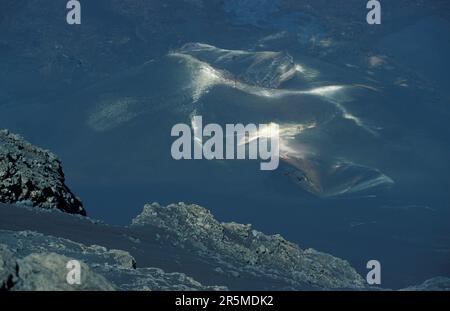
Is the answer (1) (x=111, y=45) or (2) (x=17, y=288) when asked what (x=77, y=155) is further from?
(2) (x=17, y=288)

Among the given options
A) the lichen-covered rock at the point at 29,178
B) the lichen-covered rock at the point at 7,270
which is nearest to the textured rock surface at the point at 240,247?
the lichen-covered rock at the point at 29,178

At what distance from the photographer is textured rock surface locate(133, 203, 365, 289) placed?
4223 millimetres

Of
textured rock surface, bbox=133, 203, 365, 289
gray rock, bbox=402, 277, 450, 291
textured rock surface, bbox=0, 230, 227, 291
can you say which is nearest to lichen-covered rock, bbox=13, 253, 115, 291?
textured rock surface, bbox=0, 230, 227, 291

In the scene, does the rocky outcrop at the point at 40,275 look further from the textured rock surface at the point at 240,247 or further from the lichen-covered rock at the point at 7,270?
the textured rock surface at the point at 240,247

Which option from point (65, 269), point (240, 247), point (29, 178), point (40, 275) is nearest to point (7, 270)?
point (40, 275)

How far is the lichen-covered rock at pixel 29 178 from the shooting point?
3.92m

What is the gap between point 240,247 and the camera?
4523mm

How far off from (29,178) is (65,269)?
2.02 m

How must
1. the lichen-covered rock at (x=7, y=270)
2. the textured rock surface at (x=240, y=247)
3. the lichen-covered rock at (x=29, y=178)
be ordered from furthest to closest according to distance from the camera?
the textured rock surface at (x=240, y=247)
the lichen-covered rock at (x=29, y=178)
the lichen-covered rock at (x=7, y=270)

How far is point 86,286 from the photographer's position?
2.14m

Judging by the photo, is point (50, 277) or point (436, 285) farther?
point (436, 285)

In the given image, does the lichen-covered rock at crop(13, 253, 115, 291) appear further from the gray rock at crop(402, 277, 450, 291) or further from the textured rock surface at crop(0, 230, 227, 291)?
the gray rock at crop(402, 277, 450, 291)

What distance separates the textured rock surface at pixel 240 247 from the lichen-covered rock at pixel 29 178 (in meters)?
0.71

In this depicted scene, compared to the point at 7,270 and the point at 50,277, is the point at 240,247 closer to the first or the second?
the point at 50,277
